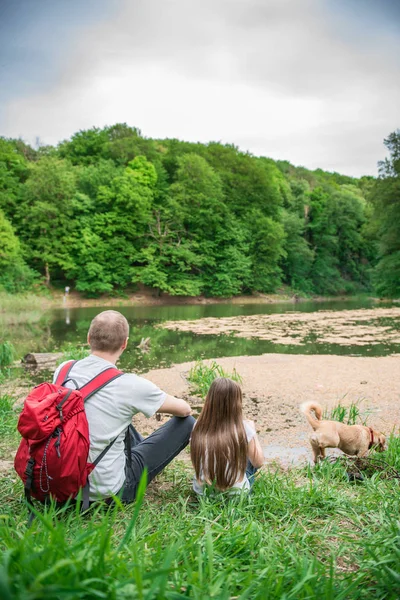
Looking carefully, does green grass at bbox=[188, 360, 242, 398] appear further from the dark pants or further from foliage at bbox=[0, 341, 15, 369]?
foliage at bbox=[0, 341, 15, 369]

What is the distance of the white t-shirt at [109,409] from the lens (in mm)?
2123

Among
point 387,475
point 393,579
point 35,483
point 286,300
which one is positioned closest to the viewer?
point 393,579

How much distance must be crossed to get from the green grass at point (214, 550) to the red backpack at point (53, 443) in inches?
7.4

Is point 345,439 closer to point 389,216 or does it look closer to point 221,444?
point 221,444

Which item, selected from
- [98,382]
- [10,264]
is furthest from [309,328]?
[10,264]

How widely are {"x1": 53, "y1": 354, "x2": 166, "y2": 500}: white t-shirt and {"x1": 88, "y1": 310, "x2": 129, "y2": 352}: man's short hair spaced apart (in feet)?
0.29

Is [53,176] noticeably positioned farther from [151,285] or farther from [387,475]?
[387,475]

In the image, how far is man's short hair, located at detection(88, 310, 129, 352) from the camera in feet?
7.41

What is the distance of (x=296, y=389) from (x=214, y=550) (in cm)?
581

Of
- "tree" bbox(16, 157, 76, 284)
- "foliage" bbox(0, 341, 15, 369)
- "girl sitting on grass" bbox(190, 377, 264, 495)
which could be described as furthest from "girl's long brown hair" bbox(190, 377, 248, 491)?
"tree" bbox(16, 157, 76, 284)

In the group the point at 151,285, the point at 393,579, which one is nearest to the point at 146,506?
the point at 393,579

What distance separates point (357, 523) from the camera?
201cm

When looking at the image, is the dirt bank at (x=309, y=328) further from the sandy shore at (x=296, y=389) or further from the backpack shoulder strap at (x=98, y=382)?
the backpack shoulder strap at (x=98, y=382)

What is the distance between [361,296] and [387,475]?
37557 mm
